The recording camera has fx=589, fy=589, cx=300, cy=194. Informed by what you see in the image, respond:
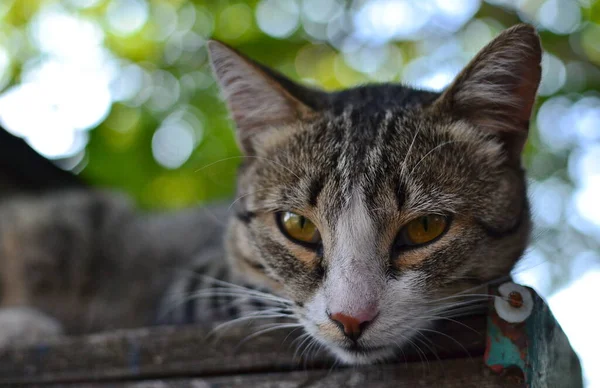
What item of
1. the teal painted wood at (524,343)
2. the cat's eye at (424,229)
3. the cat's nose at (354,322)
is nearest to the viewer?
the teal painted wood at (524,343)

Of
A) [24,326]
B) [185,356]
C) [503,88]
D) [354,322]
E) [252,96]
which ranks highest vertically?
[503,88]

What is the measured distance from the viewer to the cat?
1.75 metres

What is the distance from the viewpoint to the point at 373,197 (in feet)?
6.17

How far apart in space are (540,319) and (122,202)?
3108 mm

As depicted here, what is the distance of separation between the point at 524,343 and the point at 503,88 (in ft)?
3.02

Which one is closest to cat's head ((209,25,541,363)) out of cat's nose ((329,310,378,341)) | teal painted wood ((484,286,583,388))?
cat's nose ((329,310,378,341))

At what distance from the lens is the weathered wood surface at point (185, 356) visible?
174 cm

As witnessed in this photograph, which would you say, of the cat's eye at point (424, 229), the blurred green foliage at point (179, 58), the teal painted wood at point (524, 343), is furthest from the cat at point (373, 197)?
the blurred green foliage at point (179, 58)

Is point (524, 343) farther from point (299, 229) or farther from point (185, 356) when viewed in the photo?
point (185, 356)

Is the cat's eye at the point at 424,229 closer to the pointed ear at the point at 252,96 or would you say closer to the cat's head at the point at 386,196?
the cat's head at the point at 386,196

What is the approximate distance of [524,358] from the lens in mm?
1515

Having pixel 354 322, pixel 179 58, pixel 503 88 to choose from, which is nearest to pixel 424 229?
pixel 354 322

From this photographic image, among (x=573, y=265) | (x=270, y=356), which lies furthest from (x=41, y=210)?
(x=573, y=265)

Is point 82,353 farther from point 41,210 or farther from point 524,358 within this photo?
point 41,210
